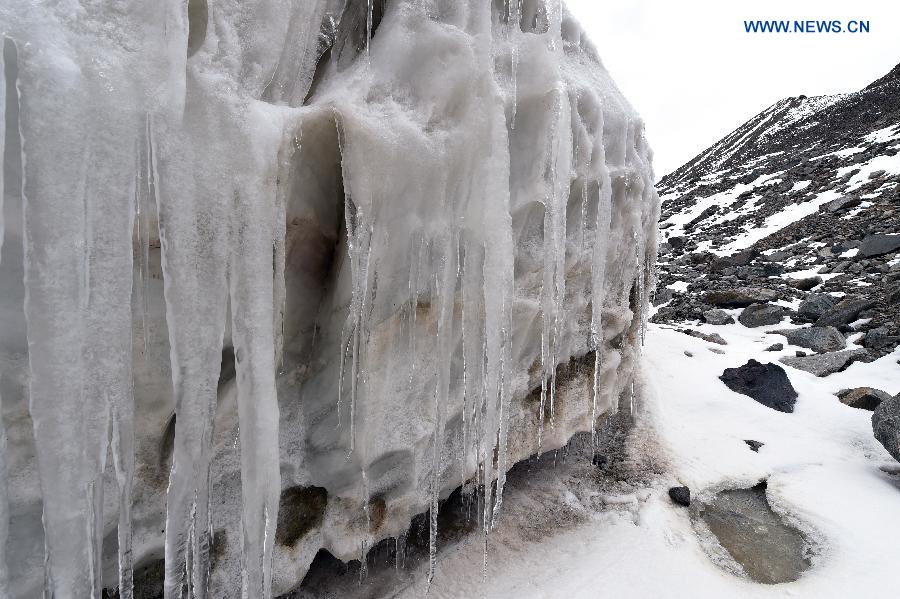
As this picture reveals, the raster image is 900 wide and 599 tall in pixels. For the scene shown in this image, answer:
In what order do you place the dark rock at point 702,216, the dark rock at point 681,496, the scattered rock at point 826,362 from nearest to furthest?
the dark rock at point 681,496, the scattered rock at point 826,362, the dark rock at point 702,216

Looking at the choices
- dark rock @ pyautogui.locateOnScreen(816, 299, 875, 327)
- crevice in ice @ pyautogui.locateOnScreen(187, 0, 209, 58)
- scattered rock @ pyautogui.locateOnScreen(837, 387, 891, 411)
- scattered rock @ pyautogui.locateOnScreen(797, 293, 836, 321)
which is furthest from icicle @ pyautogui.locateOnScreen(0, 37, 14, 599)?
scattered rock @ pyautogui.locateOnScreen(797, 293, 836, 321)

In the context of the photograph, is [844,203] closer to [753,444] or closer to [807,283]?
[807,283]

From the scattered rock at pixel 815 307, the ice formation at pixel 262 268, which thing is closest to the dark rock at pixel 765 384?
the ice formation at pixel 262 268

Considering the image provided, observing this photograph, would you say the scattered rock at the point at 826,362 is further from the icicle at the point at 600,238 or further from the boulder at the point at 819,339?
the icicle at the point at 600,238

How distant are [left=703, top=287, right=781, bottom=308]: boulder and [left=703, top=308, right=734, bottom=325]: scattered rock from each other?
609 millimetres

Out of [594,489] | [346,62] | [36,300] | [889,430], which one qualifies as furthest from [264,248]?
[889,430]

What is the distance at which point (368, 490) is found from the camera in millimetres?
2521

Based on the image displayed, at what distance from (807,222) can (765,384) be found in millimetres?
14574

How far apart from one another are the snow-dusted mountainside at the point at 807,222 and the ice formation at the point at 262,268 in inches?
277

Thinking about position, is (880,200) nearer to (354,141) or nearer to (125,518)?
(354,141)

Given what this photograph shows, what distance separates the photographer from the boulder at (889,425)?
3.92 metres

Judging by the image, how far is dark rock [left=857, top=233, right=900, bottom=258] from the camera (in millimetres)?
11625

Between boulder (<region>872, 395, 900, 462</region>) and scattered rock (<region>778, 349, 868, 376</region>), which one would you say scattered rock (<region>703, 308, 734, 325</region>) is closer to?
scattered rock (<region>778, 349, 868, 376</region>)

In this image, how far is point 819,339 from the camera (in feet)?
24.7
